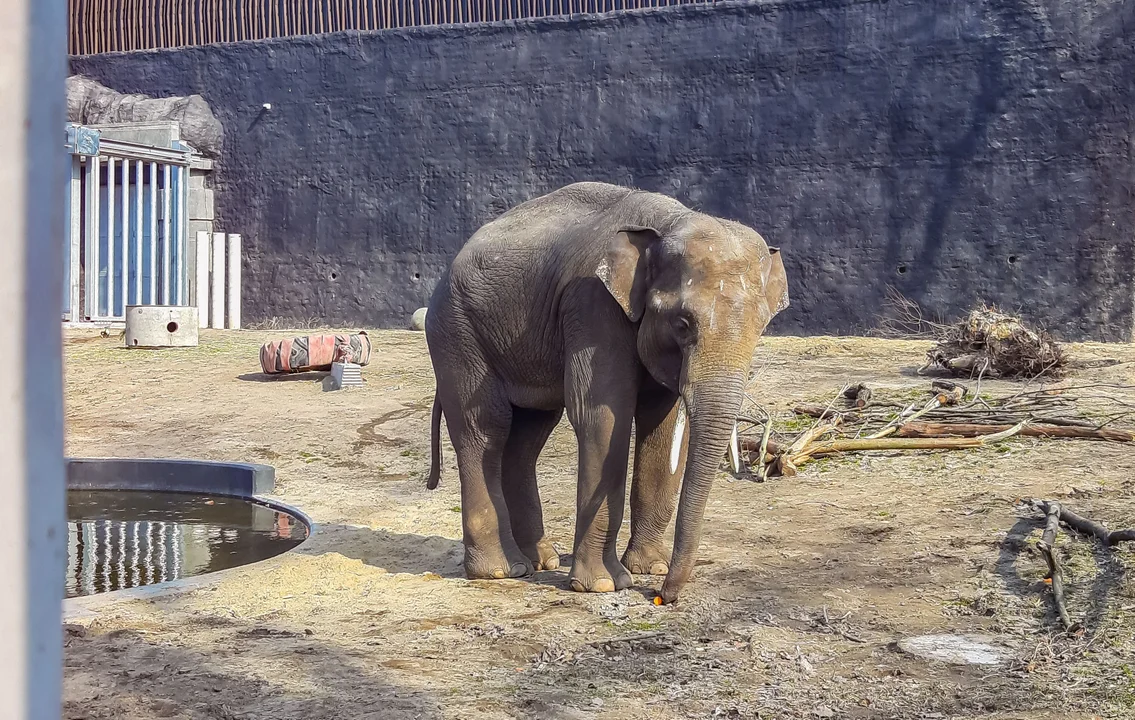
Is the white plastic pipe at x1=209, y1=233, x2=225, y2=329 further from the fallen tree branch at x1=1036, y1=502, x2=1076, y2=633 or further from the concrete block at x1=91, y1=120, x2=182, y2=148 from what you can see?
the fallen tree branch at x1=1036, y1=502, x2=1076, y2=633

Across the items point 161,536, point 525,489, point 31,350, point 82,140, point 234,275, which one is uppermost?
point 82,140

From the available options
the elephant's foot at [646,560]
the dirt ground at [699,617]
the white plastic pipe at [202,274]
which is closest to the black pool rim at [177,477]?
the dirt ground at [699,617]

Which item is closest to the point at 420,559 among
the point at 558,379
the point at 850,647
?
the point at 558,379

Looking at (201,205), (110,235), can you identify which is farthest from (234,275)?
(110,235)

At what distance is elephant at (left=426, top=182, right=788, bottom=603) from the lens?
187 inches

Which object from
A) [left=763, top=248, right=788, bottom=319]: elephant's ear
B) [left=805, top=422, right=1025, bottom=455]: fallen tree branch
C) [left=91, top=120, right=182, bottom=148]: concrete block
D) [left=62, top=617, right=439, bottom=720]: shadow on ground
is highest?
[left=91, top=120, right=182, bottom=148]: concrete block

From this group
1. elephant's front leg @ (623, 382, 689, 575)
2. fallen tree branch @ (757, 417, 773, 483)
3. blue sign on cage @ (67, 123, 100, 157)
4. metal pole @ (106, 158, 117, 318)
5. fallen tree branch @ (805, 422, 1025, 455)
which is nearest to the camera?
elephant's front leg @ (623, 382, 689, 575)

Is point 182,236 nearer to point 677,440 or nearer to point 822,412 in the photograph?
point 822,412

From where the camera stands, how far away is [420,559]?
6090 millimetres

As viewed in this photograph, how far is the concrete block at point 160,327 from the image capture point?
1446 cm

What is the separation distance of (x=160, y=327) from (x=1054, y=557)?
38.7 ft

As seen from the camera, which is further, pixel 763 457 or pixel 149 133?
pixel 149 133

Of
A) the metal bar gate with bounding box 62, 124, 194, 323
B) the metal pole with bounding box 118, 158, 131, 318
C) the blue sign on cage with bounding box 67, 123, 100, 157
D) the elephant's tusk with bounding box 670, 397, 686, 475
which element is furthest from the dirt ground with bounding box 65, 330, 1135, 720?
the metal pole with bounding box 118, 158, 131, 318

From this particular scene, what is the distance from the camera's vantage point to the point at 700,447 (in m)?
4.72
